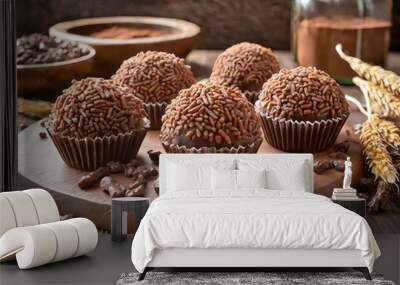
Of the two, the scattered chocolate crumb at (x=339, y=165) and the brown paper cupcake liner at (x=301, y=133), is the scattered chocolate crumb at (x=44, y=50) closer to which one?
the brown paper cupcake liner at (x=301, y=133)

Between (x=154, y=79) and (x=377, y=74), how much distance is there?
1075 millimetres

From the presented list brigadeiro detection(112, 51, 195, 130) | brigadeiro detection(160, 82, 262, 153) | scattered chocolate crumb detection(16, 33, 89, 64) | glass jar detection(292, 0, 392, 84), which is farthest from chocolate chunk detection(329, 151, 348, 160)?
scattered chocolate crumb detection(16, 33, 89, 64)

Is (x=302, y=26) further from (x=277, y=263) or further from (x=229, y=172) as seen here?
(x=277, y=263)

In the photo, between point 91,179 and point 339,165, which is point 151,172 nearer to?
point 91,179

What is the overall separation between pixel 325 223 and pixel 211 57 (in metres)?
1.64

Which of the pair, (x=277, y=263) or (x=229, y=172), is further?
(x=229, y=172)

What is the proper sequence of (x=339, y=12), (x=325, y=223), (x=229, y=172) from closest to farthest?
(x=325, y=223), (x=229, y=172), (x=339, y=12)

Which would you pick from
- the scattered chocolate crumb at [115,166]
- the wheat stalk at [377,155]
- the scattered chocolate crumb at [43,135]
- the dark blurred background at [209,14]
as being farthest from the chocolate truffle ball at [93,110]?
the wheat stalk at [377,155]

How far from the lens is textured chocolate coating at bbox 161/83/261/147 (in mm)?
4652

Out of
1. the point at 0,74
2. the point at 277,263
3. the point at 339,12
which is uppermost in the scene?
the point at 339,12

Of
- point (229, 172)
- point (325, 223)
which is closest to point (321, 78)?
point (229, 172)

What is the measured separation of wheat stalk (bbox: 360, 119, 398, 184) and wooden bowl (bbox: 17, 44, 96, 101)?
4.78 feet

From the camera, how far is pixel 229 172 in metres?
4.61

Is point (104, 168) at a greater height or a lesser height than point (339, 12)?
lesser
